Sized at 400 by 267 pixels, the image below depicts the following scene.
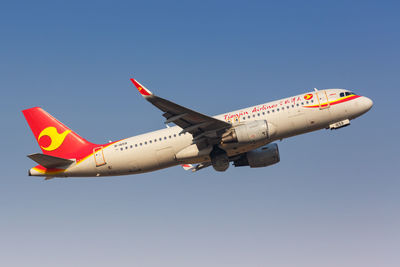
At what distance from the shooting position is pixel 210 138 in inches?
1736

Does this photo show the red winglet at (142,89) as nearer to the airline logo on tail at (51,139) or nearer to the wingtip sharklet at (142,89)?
the wingtip sharklet at (142,89)

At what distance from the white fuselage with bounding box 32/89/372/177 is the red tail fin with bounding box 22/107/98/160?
179 centimetres

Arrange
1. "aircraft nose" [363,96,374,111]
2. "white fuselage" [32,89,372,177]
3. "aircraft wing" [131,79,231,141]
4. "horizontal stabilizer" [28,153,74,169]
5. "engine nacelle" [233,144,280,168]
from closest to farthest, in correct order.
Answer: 1. "aircraft wing" [131,79,231,141]
2. "horizontal stabilizer" [28,153,74,169]
3. "white fuselage" [32,89,372,177]
4. "aircraft nose" [363,96,374,111]
5. "engine nacelle" [233,144,280,168]

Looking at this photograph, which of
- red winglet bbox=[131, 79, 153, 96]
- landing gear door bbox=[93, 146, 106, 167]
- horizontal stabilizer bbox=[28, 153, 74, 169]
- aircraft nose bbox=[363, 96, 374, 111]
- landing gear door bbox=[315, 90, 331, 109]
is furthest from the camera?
landing gear door bbox=[93, 146, 106, 167]

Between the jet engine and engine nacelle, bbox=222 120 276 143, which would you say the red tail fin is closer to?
the jet engine

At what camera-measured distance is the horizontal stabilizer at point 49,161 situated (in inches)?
1727

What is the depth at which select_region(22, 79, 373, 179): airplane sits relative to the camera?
43375 millimetres

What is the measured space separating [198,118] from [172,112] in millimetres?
2385

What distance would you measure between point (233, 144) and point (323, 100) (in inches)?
334

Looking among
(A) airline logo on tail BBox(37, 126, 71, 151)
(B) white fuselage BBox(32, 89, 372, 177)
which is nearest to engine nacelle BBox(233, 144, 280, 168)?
(B) white fuselage BBox(32, 89, 372, 177)

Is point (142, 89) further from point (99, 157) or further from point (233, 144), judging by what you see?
point (99, 157)

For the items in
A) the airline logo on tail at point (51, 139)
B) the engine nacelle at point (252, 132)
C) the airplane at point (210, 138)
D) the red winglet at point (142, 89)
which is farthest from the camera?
the airline logo on tail at point (51, 139)

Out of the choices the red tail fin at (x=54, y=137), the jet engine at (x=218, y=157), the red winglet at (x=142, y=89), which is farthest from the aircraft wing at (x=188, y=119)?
the red tail fin at (x=54, y=137)

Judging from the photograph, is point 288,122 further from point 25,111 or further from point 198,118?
point 25,111
